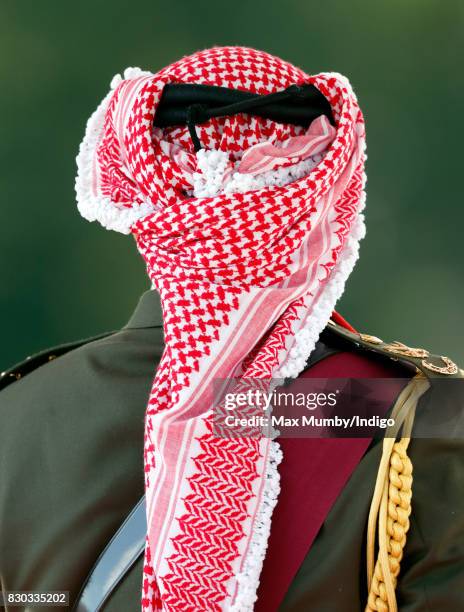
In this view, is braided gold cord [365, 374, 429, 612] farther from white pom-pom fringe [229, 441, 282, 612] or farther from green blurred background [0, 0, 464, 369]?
green blurred background [0, 0, 464, 369]

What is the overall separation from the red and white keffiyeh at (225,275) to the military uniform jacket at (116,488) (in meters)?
0.08

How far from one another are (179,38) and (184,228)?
5.28 feet

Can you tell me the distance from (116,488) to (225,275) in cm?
28

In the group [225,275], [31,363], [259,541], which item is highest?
[225,275]

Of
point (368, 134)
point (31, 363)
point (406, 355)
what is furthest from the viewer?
point (368, 134)

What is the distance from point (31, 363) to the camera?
101cm

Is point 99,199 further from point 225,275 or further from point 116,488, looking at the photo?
point 116,488

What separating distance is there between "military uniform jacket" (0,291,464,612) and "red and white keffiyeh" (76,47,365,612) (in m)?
0.08

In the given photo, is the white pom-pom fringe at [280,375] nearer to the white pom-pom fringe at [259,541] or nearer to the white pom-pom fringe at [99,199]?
the white pom-pom fringe at [259,541]

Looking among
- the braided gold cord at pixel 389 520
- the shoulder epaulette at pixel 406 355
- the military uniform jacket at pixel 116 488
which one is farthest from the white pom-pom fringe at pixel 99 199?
the braided gold cord at pixel 389 520

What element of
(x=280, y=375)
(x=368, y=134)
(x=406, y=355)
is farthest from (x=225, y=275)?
(x=368, y=134)

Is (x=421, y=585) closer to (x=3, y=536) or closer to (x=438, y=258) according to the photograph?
(x=3, y=536)

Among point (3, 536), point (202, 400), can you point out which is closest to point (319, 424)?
point (202, 400)

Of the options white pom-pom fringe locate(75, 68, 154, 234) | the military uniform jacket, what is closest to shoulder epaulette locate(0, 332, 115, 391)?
the military uniform jacket
